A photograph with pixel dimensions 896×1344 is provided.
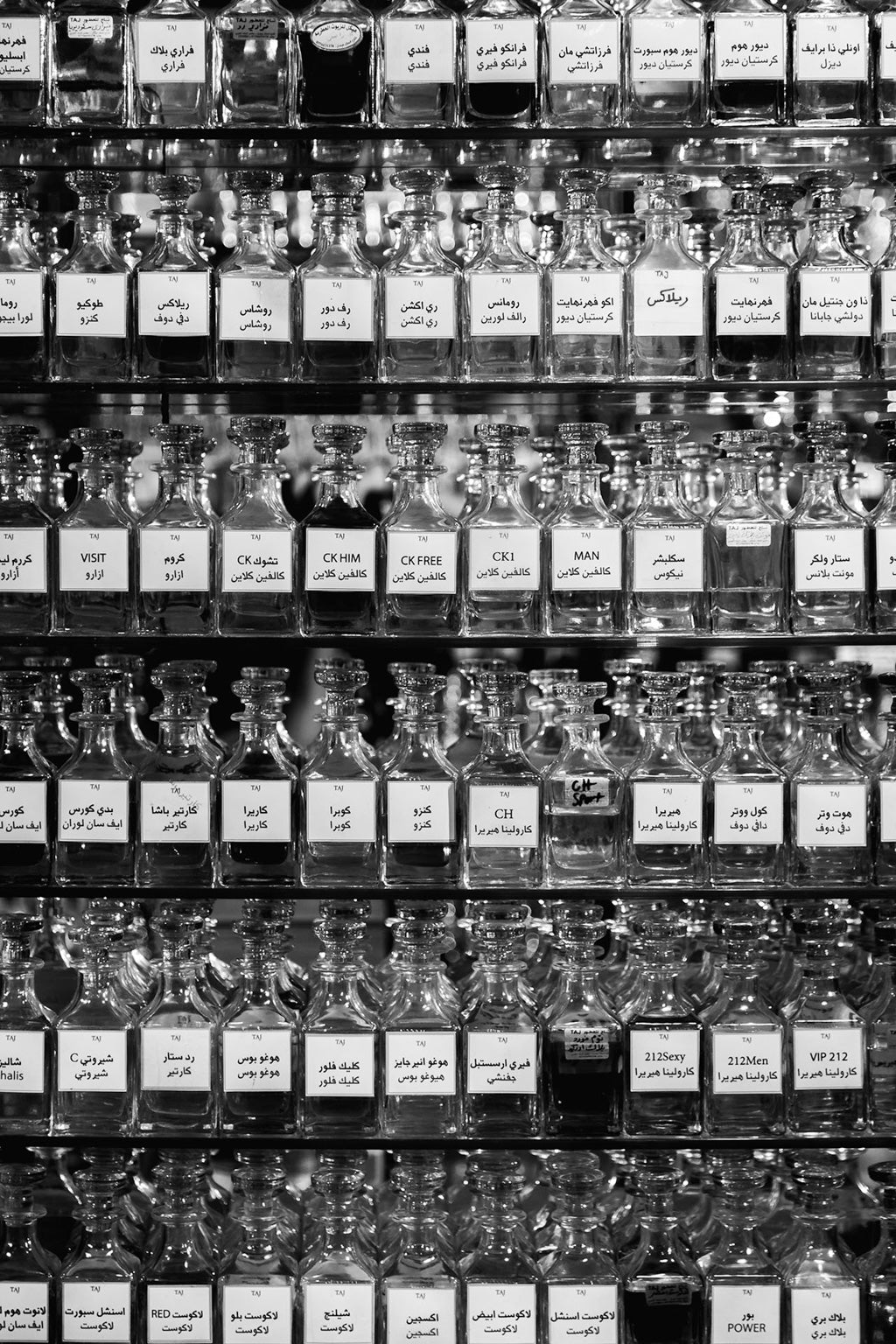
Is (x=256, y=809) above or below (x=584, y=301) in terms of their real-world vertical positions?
below

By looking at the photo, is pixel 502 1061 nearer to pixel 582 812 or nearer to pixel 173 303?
pixel 582 812

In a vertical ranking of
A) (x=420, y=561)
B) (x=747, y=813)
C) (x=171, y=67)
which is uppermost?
(x=171, y=67)

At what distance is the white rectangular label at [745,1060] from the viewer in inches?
70.5

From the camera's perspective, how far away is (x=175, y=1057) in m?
1.79

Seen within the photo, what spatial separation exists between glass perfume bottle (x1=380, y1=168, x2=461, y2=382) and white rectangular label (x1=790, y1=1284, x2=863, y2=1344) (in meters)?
1.24

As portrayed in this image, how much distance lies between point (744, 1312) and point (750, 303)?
127 centimetres

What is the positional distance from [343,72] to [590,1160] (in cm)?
142

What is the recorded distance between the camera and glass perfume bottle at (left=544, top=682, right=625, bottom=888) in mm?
1820

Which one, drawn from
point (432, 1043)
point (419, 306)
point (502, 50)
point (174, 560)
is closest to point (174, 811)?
point (174, 560)

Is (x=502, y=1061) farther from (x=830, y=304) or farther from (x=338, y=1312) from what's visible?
(x=830, y=304)

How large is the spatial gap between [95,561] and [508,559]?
0.53 m

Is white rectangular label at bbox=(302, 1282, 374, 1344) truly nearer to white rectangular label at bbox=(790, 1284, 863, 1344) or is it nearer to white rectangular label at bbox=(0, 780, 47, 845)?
white rectangular label at bbox=(790, 1284, 863, 1344)

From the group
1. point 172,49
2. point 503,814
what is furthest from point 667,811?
point 172,49

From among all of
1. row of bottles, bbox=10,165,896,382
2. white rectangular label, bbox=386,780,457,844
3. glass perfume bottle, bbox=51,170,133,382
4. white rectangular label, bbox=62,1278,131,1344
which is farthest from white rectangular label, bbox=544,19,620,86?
white rectangular label, bbox=62,1278,131,1344
